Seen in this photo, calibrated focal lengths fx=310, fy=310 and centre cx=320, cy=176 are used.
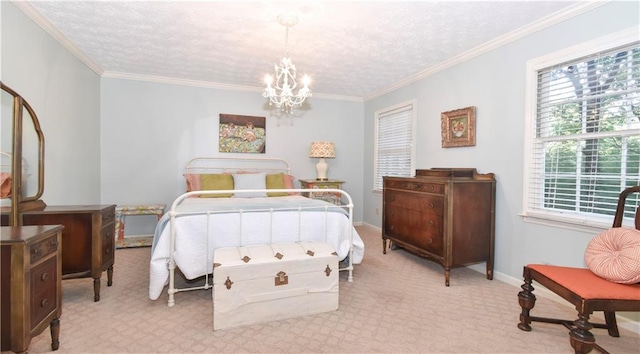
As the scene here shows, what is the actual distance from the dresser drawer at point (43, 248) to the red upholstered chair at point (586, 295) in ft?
9.26

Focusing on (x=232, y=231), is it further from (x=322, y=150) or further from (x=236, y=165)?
(x=322, y=150)

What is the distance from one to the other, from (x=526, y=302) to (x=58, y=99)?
4.52 metres

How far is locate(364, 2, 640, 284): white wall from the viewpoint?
246 centimetres

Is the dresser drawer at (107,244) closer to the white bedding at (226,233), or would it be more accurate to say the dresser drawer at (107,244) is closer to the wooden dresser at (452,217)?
the white bedding at (226,233)

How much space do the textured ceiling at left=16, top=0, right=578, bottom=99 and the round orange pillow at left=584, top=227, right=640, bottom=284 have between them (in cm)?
181

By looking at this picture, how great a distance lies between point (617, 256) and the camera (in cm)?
184

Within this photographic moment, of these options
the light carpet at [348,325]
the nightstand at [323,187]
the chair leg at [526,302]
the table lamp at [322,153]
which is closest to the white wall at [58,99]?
the light carpet at [348,325]

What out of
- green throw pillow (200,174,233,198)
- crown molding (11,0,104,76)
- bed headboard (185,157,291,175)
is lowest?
green throw pillow (200,174,233,198)

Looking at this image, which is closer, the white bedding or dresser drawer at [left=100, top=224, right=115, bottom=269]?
the white bedding

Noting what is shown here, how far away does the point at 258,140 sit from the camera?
511 cm

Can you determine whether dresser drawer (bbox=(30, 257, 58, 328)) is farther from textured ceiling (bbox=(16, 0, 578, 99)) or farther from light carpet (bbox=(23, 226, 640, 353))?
A: textured ceiling (bbox=(16, 0, 578, 99))

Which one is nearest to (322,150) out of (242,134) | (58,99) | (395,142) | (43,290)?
(395,142)

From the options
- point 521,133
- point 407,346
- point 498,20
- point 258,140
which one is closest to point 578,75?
point 521,133

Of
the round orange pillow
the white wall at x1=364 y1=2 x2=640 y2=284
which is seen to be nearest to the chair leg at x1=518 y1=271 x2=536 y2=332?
the round orange pillow
